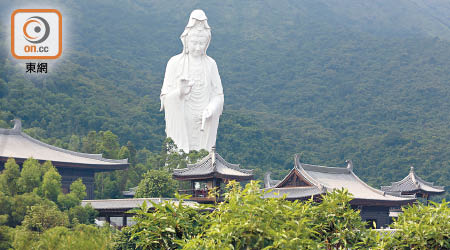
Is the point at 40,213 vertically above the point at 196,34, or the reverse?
the point at 196,34

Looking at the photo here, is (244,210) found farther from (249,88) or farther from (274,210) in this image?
(249,88)

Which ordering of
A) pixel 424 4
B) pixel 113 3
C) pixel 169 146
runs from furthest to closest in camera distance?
pixel 424 4 < pixel 113 3 < pixel 169 146

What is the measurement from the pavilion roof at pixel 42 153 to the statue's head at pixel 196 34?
5823mm

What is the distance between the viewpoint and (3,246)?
12750 mm

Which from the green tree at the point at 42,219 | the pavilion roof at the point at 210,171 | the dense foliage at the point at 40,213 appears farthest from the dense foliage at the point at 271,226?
the pavilion roof at the point at 210,171

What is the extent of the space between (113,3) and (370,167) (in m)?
32.5

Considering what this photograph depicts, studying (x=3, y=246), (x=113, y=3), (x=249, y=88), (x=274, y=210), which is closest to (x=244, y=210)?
(x=274, y=210)

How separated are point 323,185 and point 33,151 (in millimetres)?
7874

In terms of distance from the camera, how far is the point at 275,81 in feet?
183

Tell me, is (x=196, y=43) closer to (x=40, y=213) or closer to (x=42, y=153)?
(x=42, y=153)

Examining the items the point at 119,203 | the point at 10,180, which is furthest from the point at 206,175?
the point at 10,180

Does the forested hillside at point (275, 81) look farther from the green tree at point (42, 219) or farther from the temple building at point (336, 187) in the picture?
the green tree at point (42, 219)

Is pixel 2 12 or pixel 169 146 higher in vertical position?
pixel 2 12

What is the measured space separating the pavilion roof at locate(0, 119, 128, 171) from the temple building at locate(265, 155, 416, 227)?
15.6ft
